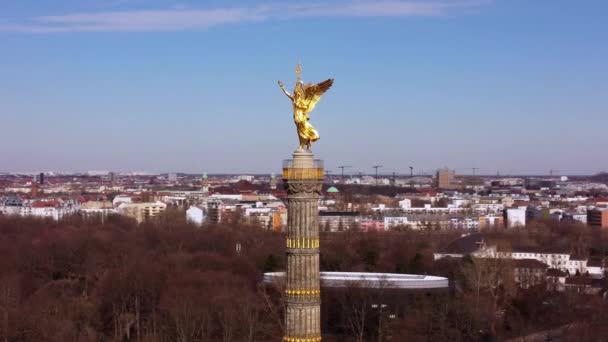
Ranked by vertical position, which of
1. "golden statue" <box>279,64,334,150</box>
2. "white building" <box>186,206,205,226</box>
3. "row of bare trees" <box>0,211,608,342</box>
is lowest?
"row of bare trees" <box>0,211,608,342</box>

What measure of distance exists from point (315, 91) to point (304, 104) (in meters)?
0.37

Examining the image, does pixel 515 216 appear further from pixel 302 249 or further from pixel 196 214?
pixel 302 249

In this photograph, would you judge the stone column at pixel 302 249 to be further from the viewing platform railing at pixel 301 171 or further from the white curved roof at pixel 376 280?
the white curved roof at pixel 376 280

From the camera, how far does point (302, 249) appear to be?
19531 mm

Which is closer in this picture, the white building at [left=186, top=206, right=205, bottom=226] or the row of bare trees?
the row of bare trees

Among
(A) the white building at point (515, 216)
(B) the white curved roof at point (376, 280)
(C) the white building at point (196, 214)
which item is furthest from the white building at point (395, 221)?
(B) the white curved roof at point (376, 280)

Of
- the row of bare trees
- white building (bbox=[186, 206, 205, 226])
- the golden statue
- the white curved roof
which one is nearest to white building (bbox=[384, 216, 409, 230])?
white building (bbox=[186, 206, 205, 226])

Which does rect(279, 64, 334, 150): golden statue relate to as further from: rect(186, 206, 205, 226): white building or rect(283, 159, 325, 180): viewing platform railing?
rect(186, 206, 205, 226): white building

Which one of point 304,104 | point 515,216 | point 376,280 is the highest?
point 304,104

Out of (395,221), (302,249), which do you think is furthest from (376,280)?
(395,221)

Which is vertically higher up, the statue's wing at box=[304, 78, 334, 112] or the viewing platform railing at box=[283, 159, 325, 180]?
the statue's wing at box=[304, 78, 334, 112]

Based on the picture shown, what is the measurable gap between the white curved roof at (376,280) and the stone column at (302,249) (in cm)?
2534

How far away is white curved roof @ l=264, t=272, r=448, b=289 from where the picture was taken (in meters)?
46.0

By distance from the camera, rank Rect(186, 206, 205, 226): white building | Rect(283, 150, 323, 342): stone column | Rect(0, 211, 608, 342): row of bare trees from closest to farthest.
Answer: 1. Rect(283, 150, 323, 342): stone column
2. Rect(0, 211, 608, 342): row of bare trees
3. Rect(186, 206, 205, 226): white building
